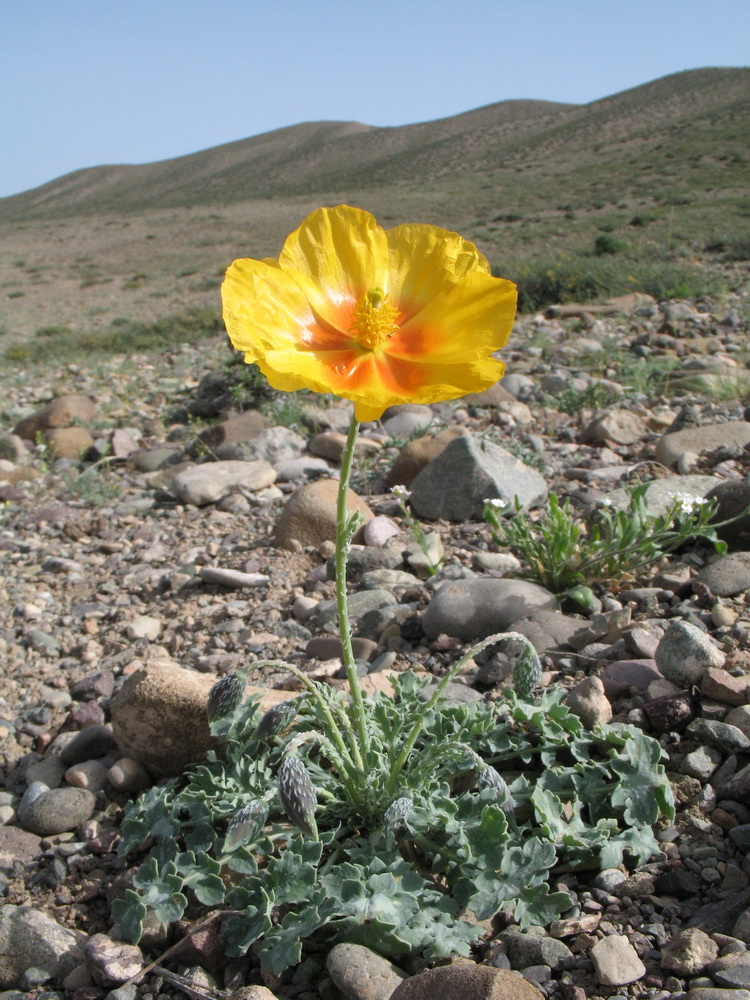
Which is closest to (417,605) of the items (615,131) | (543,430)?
(543,430)

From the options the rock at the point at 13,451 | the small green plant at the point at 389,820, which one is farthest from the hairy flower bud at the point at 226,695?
the rock at the point at 13,451

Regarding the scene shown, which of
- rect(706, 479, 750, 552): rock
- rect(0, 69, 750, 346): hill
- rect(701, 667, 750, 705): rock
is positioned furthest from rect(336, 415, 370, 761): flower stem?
rect(0, 69, 750, 346): hill

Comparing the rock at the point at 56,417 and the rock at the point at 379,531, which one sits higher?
the rock at the point at 56,417

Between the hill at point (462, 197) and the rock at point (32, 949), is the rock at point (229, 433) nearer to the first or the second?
the rock at point (32, 949)

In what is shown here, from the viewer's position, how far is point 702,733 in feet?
6.91

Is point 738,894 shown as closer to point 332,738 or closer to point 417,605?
point 332,738

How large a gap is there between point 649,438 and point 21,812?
3.75 m

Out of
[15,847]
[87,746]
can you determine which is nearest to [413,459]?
[87,746]

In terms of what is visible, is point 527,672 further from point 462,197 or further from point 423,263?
point 462,197

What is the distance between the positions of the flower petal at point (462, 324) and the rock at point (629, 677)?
123 cm

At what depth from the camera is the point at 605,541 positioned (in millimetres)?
2982

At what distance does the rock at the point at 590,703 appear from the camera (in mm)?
2186

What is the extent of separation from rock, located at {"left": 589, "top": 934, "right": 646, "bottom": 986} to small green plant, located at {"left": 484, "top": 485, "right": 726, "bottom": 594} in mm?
1473

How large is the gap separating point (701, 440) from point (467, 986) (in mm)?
3388
